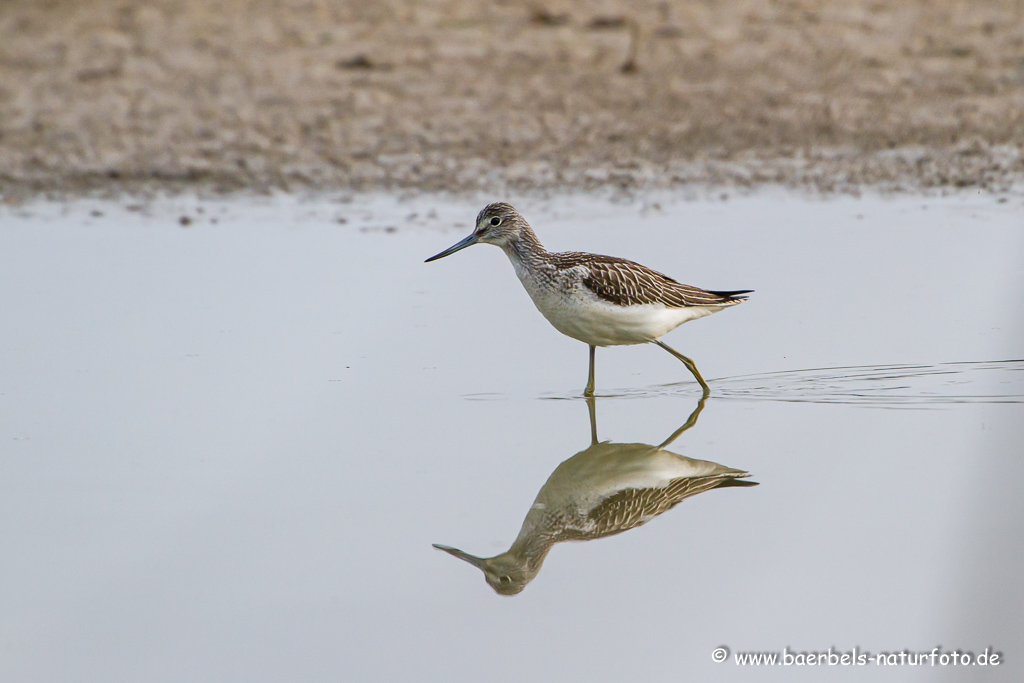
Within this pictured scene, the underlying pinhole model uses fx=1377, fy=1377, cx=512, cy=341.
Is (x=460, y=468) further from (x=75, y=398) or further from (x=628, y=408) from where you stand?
(x=75, y=398)

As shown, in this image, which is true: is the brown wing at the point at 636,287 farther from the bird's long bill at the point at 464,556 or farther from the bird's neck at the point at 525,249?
the bird's long bill at the point at 464,556

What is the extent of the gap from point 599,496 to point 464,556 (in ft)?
2.71

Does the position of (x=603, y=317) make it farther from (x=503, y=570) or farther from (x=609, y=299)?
(x=503, y=570)

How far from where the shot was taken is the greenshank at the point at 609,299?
287 inches

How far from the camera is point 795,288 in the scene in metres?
8.76

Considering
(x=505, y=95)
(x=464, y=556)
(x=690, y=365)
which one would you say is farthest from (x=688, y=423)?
(x=505, y=95)

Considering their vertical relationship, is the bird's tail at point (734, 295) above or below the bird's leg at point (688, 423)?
above

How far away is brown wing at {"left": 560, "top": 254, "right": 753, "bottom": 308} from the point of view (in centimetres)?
732

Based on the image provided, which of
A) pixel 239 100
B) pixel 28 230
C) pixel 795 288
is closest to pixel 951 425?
pixel 795 288

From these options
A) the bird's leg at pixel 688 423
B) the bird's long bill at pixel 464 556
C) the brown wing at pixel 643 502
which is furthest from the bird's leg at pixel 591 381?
the bird's long bill at pixel 464 556

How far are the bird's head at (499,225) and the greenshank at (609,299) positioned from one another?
7.8 inches

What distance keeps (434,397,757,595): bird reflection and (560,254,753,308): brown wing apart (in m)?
0.99

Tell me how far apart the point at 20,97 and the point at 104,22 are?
1.48 meters

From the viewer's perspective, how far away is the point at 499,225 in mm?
8094
